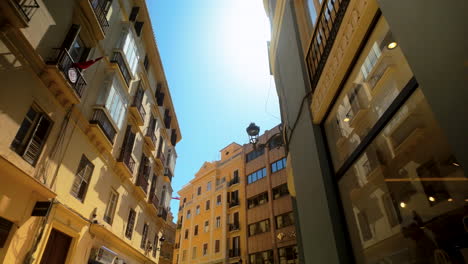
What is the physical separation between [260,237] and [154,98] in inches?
644

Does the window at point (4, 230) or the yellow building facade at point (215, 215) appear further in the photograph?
the yellow building facade at point (215, 215)

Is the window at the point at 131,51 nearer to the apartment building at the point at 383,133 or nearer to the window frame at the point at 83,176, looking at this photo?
the window frame at the point at 83,176

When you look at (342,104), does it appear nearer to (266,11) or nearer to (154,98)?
(266,11)

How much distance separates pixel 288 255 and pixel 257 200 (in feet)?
22.5

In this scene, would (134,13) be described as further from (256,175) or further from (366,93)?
(256,175)

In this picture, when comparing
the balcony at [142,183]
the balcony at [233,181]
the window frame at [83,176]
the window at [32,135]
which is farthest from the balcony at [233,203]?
the window at [32,135]

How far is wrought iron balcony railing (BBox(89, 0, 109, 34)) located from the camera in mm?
11319

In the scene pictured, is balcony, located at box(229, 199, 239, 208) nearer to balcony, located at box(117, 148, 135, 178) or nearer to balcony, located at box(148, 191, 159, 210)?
balcony, located at box(148, 191, 159, 210)

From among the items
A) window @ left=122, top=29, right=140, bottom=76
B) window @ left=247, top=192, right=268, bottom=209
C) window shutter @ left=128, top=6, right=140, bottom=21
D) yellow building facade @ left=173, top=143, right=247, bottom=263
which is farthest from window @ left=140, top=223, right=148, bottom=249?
window @ left=247, top=192, right=268, bottom=209

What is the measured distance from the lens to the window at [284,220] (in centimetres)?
2397

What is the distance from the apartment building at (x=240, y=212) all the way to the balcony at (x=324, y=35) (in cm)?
1944

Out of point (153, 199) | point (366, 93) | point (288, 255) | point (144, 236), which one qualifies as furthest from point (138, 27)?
point (288, 255)

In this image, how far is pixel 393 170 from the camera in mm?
3254

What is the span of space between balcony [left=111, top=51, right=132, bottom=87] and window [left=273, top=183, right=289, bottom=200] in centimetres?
1726
